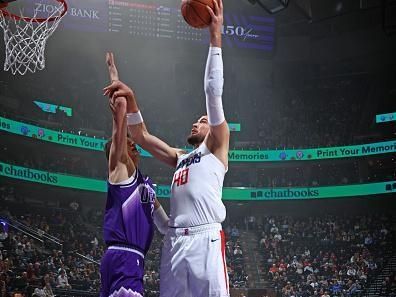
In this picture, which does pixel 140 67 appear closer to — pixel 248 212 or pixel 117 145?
pixel 248 212

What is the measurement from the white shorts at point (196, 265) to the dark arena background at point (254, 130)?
47.9 feet

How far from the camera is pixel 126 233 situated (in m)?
4.04

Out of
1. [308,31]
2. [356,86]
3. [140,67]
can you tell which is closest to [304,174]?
[356,86]

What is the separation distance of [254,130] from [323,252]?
7.62m

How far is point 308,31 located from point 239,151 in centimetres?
688

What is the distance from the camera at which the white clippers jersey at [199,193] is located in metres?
3.88

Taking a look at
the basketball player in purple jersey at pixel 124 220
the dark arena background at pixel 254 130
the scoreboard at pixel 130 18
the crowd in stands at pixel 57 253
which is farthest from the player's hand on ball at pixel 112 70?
the scoreboard at pixel 130 18

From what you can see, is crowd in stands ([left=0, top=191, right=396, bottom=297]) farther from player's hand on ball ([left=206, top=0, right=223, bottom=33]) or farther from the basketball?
player's hand on ball ([left=206, top=0, right=223, bottom=33])

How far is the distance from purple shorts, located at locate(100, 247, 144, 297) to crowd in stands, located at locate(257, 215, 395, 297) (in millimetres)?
15889

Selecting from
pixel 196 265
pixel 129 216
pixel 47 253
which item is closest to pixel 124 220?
pixel 129 216

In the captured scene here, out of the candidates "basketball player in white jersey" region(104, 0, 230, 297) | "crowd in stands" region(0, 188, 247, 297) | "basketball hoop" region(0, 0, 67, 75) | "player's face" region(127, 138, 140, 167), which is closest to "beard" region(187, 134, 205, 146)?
"basketball player in white jersey" region(104, 0, 230, 297)

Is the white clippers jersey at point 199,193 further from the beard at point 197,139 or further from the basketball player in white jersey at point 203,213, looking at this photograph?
the beard at point 197,139

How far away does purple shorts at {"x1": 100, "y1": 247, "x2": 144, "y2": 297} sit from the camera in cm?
387

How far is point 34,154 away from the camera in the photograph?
2375cm
